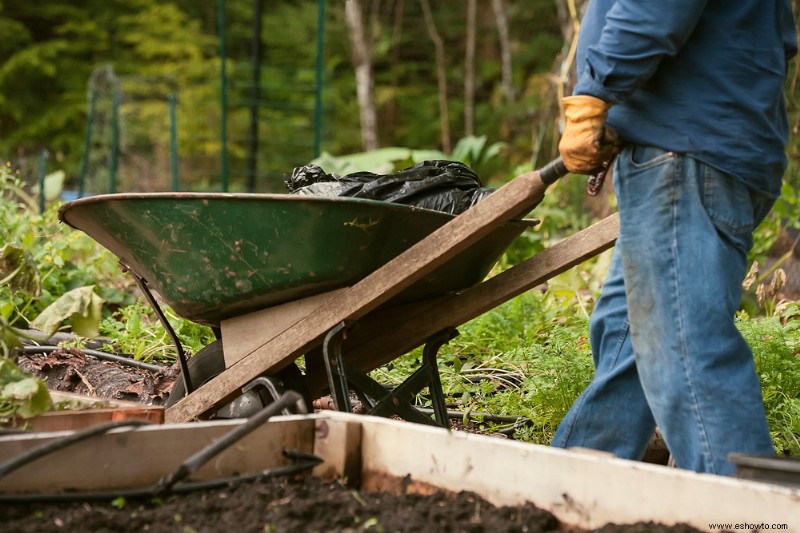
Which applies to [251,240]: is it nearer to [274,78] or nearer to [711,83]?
[711,83]

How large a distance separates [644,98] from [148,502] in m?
1.35

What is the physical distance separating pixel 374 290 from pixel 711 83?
0.91 metres

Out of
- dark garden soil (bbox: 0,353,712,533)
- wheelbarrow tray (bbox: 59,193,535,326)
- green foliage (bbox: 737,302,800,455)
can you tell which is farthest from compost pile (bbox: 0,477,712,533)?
green foliage (bbox: 737,302,800,455)

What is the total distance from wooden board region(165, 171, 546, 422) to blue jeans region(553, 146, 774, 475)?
25cm

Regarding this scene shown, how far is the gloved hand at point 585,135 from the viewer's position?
199 centimetres

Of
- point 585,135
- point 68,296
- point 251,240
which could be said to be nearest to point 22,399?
point 251,240

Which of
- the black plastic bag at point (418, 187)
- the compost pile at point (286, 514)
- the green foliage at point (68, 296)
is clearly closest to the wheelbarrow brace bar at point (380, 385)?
the black plastic bag at point (418, 187)

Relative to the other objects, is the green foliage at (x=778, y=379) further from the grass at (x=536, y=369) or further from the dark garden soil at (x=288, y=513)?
the dark garden soil at (x=288, y=513)

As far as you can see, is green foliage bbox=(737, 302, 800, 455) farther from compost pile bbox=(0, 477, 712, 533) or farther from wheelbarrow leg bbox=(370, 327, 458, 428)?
compost pile bbox=(0, 477, 712, 533)

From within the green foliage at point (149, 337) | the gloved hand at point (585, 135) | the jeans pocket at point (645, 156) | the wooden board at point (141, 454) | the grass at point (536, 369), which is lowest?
the grass at point (536, 369)

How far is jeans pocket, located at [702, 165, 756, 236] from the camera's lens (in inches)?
78.4

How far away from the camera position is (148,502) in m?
1.65

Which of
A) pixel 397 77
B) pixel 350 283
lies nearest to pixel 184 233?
pixel 350 283

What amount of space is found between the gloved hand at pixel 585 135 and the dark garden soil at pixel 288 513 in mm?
795
